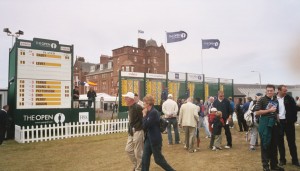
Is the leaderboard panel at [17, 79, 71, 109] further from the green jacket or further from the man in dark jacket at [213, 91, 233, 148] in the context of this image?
the green jacket

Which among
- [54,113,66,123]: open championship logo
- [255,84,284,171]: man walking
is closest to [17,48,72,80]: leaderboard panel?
[54,113,66,123]: open championship logo

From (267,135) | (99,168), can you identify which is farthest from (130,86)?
(267,135)

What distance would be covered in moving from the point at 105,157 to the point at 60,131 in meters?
6.27

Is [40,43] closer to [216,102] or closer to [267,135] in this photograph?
[216,102]

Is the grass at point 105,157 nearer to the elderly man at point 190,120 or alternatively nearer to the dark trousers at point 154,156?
the elderly man at point 190,120

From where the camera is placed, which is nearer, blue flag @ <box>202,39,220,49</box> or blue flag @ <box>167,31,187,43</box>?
blue flag @ <box>167,31,187,43</box>

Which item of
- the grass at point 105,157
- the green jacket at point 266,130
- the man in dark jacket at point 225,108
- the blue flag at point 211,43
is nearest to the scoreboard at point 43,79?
the grass at point 105,157

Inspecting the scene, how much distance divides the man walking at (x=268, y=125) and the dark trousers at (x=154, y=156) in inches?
89.8

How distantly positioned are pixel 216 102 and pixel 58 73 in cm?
864

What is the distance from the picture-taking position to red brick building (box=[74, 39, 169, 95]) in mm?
63375

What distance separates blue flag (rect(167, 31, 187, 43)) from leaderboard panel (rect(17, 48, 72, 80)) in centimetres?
1195

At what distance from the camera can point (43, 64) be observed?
13508mm

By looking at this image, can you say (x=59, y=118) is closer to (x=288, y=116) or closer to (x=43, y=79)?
(x=43, y=79)

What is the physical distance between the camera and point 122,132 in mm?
15961
